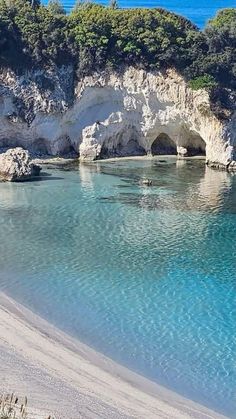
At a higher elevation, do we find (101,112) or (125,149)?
(101,112)

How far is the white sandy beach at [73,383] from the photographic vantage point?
19953 mm

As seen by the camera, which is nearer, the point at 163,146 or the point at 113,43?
the point at 113,43

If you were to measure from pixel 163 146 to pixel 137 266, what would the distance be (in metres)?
30.3

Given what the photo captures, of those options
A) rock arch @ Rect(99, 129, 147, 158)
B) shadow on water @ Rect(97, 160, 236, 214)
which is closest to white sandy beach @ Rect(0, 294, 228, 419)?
shadow on water @ Rect(97, 160, 236, 214)

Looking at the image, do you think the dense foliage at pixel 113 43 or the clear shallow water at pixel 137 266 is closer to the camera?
the clear shallow water at pixel 137 266

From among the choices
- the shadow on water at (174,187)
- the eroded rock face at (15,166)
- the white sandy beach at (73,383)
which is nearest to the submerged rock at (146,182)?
the shadow on water at (174,187)

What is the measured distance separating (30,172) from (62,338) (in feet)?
86.5

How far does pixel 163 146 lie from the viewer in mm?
61688

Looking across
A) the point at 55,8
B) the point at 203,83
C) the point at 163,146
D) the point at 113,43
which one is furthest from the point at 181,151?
the point at 55,8

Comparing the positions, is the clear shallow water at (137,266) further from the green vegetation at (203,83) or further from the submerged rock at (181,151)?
the green vegetation at (203,83)

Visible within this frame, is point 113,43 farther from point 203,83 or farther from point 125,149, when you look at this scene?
point 125,149

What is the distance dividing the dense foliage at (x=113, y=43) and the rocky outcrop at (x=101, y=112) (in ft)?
3.62

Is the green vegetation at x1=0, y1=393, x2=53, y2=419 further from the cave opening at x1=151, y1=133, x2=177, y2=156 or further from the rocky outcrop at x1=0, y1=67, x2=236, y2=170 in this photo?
the cave opening at x1=151, y1=133, x2=177, y2=156

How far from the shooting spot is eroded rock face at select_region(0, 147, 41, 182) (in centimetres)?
4875
